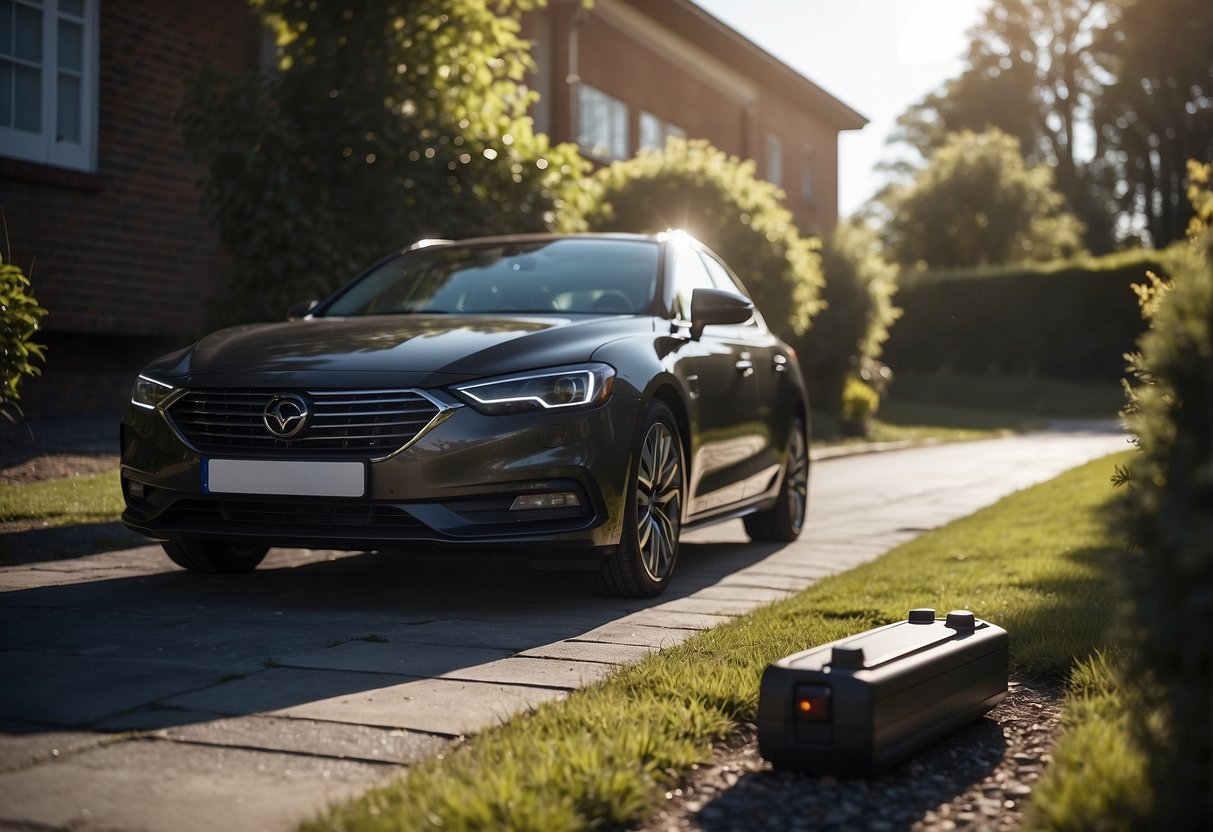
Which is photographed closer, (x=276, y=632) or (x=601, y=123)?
(x=276, y=632)

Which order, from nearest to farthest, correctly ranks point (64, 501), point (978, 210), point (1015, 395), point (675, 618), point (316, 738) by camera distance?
point (316, 738) < point (675, 618) < point (64, 501) < point (1015, 395) < point (978, 210)

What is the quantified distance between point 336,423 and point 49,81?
7.62m

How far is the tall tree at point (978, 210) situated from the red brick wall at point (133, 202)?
33341mm

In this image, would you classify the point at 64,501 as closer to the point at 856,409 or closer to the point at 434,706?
the point at 434,706

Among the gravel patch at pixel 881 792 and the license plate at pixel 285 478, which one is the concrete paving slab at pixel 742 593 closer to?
the license plate at pixel 285 478

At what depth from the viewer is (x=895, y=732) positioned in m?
3.15

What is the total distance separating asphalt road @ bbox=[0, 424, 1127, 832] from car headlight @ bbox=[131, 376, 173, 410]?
0.72 m

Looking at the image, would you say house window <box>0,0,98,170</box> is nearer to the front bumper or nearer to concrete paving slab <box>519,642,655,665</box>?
the front bumper

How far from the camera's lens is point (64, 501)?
7.53 m

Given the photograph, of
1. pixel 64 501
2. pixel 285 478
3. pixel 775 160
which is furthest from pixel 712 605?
pixel 775 160

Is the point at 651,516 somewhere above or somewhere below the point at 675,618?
above

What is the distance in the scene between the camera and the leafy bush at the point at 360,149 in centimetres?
970

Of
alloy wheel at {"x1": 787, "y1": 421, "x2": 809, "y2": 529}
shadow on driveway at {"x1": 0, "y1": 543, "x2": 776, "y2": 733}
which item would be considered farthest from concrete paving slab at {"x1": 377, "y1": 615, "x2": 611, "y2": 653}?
alloy wheel at {"x1": 787, "y1": 421, "x2": 809, "y2": 529}

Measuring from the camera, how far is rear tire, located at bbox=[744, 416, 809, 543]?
7898mm
